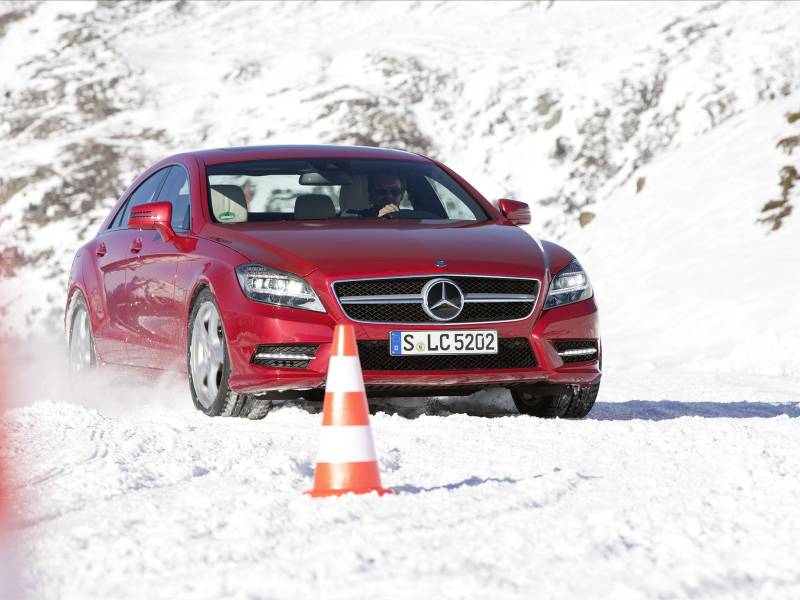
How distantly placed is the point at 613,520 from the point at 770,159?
17.2 meters

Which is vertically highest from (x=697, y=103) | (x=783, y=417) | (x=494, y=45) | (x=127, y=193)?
(x=494, y=45)

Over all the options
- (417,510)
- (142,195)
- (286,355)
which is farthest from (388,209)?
(417,510)

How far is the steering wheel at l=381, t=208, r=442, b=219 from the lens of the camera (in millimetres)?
7734

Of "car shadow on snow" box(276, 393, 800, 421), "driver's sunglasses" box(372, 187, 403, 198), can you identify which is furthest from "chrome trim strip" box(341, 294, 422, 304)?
"driver's sunglasses" box(372, 187, 403, 198)

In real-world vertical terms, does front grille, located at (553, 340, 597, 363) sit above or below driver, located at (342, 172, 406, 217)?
below

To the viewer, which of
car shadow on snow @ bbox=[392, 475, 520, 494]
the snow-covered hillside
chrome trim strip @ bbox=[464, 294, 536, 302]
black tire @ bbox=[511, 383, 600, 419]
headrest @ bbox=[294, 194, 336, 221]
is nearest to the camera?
car shadow on snow @ bbox=[392, 475, 520, 494]

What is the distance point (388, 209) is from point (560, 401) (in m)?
1.40

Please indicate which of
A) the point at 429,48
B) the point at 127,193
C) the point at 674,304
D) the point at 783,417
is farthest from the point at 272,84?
the point at 783,417

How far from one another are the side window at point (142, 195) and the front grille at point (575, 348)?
2.90 meters

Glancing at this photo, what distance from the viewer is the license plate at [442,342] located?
6648 mm

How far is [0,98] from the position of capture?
37281 millimetres

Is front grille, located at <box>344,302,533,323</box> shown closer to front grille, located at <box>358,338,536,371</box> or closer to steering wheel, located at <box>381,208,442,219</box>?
front grille, located at <box>358,338,536,371</box>

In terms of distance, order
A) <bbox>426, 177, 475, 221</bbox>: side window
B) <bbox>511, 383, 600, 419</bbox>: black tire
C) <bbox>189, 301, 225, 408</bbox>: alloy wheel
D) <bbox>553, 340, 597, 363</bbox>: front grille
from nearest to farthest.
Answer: <bbox>189, 301, 225, 408</bbox>: alloy wheel < <bbox>553, 340, 597, 363</bbox>: front grille < <bbox>511, 383, 600, 419</bbox>: black tire < <bbox>426, 177, 475, 221</bbox>: side window

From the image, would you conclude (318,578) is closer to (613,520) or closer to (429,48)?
(613,520)
